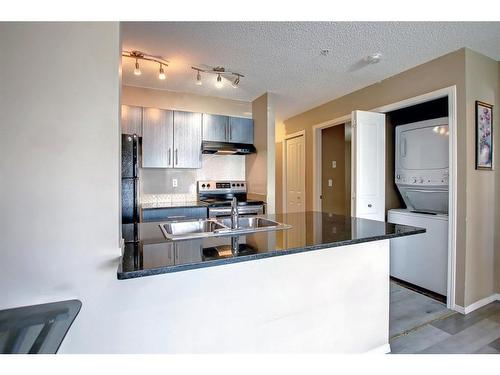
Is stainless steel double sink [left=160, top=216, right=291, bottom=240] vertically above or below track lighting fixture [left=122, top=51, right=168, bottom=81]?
below

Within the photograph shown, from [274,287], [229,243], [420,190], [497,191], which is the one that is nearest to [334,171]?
[420,190]

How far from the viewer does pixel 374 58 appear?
8.12ft

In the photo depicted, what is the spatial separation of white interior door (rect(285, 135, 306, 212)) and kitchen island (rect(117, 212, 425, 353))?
9.02 ft

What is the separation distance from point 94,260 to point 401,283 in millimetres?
3245

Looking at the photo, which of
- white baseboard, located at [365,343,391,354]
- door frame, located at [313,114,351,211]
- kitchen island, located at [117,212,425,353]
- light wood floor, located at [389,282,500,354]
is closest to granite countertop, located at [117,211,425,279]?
kitchen island, located at [117,212,425,353]

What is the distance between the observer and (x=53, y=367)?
794 millimetres

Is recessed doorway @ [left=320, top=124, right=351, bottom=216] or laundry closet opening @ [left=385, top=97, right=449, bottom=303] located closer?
laundry closet opening @ [left=385, top=97, right=449, bottom=303]

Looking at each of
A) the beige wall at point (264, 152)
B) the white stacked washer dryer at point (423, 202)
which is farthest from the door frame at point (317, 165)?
the white stacked washer dryer at point (423, 202)

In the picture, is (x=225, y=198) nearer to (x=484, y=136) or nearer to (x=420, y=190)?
(x=420, y=190)

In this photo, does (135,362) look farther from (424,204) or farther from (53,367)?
(424,204)

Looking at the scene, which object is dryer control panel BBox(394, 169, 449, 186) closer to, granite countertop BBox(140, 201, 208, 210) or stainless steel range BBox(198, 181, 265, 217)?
stainless steel range BBox(198, 181, 265, 217)

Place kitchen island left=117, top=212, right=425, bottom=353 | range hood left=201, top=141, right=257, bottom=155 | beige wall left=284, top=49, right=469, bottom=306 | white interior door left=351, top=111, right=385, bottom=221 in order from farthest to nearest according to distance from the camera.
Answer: range hood left=201, top=141, right=257, bottom=155 < white interior door left=351, top=111, right=385, bottom=221 < beige wall left=284, top=49, right=469, bottom=306 < kitchen island left=117, top=212, right=425, bottom=353

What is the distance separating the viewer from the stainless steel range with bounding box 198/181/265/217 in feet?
10.4

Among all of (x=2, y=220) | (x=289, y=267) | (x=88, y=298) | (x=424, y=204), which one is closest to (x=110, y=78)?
(x=2, y=220)
